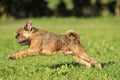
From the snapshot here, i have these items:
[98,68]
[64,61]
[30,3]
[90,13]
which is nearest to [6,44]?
[64,61]

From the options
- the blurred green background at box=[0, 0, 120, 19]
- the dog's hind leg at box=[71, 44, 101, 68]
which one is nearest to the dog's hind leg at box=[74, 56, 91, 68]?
the dog's hind leg at box=[71, 44, 101, 68]

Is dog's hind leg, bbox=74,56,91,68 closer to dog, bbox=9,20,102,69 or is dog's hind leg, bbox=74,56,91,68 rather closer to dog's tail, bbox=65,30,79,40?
dog, bbox=9,20,102,69

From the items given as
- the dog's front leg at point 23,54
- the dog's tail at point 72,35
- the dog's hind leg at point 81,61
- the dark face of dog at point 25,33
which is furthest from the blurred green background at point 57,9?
the dog's front leg at point 23,54

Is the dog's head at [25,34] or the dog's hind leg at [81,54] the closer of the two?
the dog's head at [25,34]

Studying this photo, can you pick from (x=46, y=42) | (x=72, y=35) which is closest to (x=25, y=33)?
(x=46, y=42)

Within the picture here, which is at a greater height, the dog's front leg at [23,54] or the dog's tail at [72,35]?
the dog's tail at [72,35]

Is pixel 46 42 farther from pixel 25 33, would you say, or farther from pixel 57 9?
pixel 57 9

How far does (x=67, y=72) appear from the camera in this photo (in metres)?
12.3

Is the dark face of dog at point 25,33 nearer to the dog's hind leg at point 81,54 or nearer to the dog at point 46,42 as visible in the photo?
the dog at point 46,42

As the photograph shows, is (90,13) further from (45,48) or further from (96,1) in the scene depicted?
(45,48)

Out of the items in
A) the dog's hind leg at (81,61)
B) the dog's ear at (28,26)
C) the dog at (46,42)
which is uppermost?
the dog's ear at (28,26)

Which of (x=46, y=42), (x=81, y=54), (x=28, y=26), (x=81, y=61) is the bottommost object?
(x=81, y=61)

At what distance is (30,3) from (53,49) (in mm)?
39044

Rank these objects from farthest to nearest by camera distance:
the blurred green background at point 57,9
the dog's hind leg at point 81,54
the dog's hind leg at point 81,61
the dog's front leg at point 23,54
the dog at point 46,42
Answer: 1. the blurred green background at point 57,9
2. the dog's hind leg at point 81,61
3. the dog's hind leg at point 81,54
4. the dog at point 46,42
5. the dog's front leg at point 23,54
